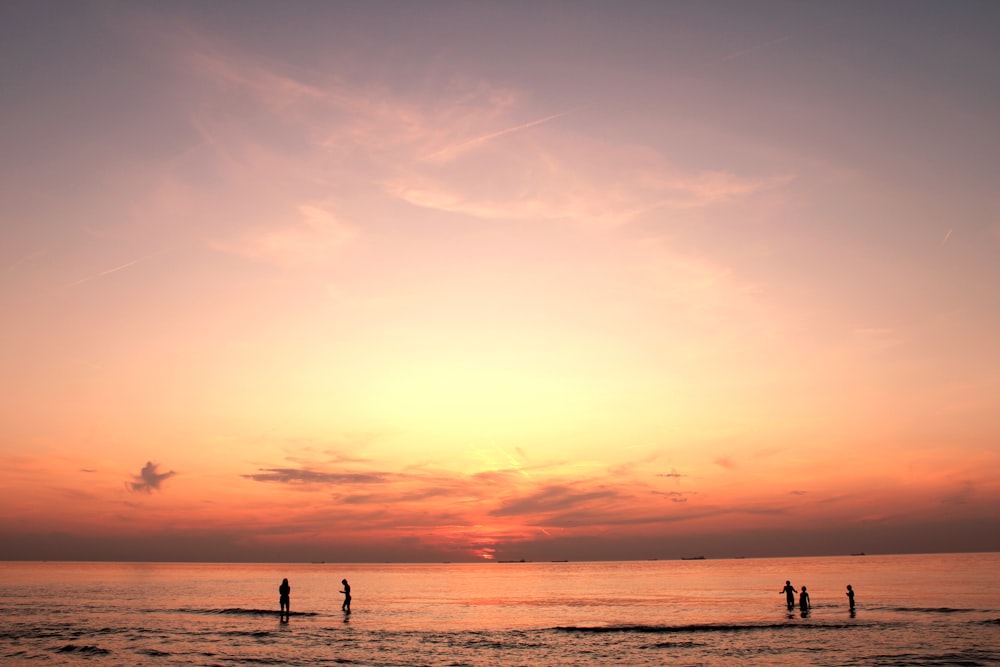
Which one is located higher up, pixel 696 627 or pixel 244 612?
pixel 696 627

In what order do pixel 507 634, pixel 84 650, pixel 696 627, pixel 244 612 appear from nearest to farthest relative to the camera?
pixel 84 650
pixel 507 634
pixel 696 627
pixel 244 612

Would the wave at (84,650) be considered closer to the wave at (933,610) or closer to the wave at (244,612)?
the wave at (244,612)

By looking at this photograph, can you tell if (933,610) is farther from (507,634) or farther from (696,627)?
(507,634)

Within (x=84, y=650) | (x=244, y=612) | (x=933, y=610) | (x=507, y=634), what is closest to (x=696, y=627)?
(x=507, y=634)

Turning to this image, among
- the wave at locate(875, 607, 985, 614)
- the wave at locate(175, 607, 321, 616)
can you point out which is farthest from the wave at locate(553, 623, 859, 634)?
the wave at locate(175, 607, 321, 616)

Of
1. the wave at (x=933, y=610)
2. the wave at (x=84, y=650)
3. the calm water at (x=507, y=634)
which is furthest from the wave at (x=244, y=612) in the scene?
the wave at (x=933, y=610)

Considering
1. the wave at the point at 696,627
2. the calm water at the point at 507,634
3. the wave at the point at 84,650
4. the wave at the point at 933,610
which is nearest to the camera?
the calm water at the point at 507,634

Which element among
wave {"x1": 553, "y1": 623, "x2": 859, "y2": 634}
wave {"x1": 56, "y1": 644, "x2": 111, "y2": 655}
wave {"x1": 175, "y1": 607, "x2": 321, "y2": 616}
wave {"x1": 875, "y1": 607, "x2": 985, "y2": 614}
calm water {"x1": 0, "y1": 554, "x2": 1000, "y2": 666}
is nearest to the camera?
calm water {"x1": 0, "y1": 554, "x2": 1000, "y2": 666}

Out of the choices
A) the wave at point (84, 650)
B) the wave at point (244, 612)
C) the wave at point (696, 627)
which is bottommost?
the wave at point (244, 612)

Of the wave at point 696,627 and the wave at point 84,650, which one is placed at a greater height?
the wave at point 84,650

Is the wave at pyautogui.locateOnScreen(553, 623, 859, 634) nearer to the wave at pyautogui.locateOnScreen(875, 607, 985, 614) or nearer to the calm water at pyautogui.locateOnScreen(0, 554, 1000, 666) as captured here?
the calm water at pyautogui.locateOnScreen(0, 554, 1000, 666)

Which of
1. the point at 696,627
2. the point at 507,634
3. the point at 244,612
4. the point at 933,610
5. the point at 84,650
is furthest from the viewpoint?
the point at 244,612

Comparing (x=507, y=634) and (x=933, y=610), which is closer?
(x=507, y=634)

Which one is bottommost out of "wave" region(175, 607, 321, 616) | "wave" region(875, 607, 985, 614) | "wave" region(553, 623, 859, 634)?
"wave" region(875, 607, 985, 614)
